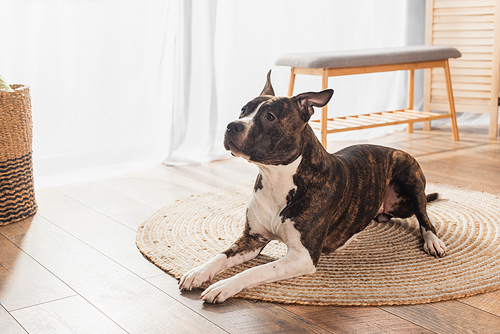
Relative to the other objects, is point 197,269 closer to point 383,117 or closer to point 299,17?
point 383,117

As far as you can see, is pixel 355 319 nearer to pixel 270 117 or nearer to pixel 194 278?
pixel 194 278

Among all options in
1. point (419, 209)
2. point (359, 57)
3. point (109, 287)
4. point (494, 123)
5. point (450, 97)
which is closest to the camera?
point (109, 287)

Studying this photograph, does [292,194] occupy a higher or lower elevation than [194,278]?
higher

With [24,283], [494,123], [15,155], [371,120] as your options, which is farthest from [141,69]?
[494,123]

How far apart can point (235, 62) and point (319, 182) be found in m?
2.02

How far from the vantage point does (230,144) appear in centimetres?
Answer: 147

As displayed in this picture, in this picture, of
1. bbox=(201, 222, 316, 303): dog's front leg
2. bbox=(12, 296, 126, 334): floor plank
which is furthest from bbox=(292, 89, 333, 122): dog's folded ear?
bbox=(12, 296, 126, 334): floor plank

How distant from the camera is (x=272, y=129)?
1480mm

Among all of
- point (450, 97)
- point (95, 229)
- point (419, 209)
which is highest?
point (450, 97)

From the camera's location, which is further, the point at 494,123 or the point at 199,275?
the point at 494,123

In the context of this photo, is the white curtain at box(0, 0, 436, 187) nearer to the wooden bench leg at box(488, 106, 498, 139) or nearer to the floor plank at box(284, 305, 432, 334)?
the wooden bench leg at box(488, 106, 498, 139)

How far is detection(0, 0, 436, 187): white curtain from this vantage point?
107 inches

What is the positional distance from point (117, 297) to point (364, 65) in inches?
→ 83.6

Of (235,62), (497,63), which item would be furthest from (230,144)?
(497,63)
